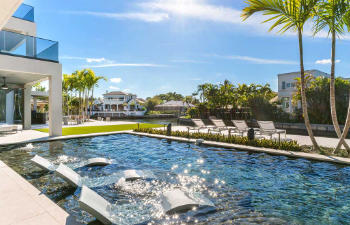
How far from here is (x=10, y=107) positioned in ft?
66.2

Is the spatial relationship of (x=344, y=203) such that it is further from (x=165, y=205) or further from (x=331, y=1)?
(x=331, y=1)

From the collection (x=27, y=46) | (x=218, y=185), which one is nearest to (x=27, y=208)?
(x=218, y=185)

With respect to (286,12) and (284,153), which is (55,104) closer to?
(284,153)

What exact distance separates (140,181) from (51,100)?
1017cm

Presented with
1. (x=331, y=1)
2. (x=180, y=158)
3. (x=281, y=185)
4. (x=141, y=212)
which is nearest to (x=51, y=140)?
(x=180, y=158)

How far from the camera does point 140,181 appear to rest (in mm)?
5750

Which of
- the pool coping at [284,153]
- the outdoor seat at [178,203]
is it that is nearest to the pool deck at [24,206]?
the outdoor seat at [178,203]

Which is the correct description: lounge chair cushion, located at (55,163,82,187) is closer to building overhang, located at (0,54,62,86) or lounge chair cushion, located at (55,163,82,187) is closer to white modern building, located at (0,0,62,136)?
white modern building, located at (0,0,62,136)

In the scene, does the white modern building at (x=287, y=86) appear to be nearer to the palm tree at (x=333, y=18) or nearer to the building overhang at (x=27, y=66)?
the palm tree at (x=333, y=18)

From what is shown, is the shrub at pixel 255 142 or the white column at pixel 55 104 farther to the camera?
the white column at pixel 55 104

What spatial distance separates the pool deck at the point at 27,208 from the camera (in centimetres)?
323

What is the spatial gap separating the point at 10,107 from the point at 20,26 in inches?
310

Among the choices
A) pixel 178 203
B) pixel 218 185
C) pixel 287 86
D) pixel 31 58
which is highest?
pixel 287 86

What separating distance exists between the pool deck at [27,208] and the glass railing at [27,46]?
9387 mm
